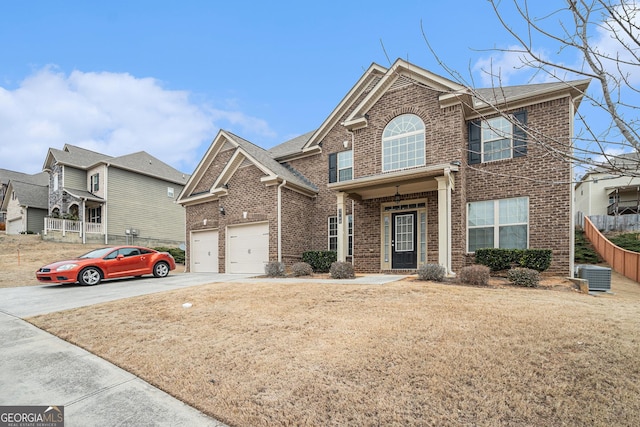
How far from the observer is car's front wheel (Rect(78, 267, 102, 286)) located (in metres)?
11.0

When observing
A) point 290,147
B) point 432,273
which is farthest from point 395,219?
point 290,147

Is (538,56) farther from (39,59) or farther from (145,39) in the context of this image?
(39,59)

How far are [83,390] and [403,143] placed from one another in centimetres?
1143

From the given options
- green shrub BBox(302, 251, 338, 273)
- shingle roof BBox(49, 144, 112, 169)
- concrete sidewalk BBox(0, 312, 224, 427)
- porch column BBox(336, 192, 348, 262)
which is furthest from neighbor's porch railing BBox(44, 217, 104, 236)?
concrete sidewalk BBox(0, 312, 224, 427)

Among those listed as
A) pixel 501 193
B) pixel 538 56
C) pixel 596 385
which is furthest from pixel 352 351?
pixel 501 193

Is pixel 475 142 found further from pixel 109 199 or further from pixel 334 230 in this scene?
pixel 109 199

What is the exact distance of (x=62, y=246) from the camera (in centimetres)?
2120

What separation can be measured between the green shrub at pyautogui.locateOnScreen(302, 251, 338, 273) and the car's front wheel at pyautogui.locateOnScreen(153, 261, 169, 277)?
20.6 feet

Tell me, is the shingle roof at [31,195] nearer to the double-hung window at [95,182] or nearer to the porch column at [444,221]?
the double-hung window at [95,182]

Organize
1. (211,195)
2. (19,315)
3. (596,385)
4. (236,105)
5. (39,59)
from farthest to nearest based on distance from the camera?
(236,105) → (211,195) → (39,59) → (19,315) → (596,385)

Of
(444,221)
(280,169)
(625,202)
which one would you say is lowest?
(444,221)

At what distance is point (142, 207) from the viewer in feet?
85.8

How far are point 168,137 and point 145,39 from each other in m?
18.1

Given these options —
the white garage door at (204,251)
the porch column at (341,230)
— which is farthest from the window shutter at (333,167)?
the white garage door at (204,251)
